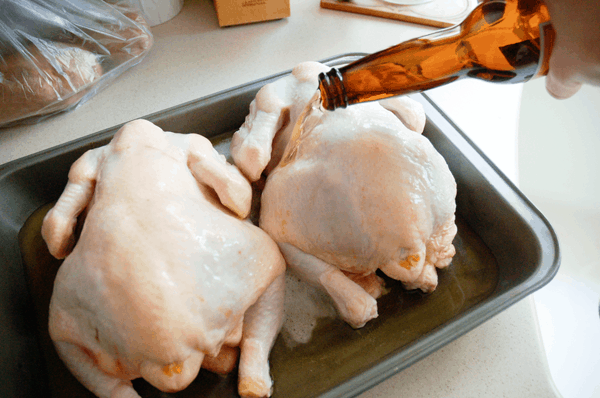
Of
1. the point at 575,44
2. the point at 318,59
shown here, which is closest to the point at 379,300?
the point at 575,44

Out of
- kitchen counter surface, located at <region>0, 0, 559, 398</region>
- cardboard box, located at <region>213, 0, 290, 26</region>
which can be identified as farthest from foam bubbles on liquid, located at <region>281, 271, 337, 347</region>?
cardboard box, located at <region>213, 0, 290, 26</region>

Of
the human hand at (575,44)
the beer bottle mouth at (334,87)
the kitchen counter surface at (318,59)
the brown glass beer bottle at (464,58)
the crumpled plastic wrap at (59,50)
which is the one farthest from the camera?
the crumpled plastic wrap at (59,50)

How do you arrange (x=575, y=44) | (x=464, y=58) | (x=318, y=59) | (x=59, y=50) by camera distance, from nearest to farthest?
1. (x=575, y=44)
2. (x=464, y=58)
3. (x=59, y=50)
4. (x=318, y=59)

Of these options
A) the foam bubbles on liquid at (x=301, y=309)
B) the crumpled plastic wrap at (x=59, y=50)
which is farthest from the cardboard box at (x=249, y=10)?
the foam bubbles on liquid at (x=301, y=309)

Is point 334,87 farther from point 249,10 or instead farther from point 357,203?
point 249,10

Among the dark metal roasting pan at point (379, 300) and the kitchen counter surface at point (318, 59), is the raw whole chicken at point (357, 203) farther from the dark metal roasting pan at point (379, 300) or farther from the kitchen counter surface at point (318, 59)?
the kitchen counter surface at point (318, 59)
